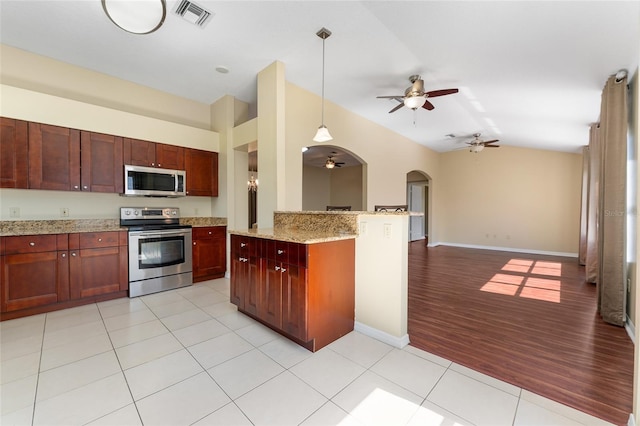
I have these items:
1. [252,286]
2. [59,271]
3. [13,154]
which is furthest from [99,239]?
[252,286]

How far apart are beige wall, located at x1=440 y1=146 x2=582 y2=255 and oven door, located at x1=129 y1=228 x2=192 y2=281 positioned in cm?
748

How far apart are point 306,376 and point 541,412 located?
1.45 meters

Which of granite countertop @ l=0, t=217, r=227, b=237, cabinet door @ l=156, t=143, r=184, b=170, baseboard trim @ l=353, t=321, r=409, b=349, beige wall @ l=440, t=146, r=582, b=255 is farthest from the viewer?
beige wall @ l=440, t=146, r=582, b=255

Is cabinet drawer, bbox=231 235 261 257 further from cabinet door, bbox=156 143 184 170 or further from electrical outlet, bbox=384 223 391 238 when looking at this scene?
cabinet door, bbox=156 143 184 170

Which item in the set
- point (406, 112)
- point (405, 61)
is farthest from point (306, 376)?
point (406, 112)

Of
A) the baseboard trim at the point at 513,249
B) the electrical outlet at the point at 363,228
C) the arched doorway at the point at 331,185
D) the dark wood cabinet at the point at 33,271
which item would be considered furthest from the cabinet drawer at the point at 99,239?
the baseboard trim at the point at 513,249

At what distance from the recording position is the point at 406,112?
16.7 feet

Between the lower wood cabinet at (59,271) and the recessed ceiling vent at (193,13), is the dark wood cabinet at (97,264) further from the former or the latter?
the recessed ceiling vent at (193,13)

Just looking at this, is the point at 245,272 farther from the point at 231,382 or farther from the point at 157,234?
the point at 157,234

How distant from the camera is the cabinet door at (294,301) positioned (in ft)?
7.03

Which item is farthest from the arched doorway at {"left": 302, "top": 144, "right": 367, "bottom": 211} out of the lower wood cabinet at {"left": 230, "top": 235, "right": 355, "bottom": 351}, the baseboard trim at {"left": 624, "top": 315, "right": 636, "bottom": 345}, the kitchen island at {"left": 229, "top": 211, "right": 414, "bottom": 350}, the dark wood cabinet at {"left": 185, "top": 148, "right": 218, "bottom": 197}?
the baseboard trim at {"left": 624, "top": 315, "right": 636, "bottom": 345}

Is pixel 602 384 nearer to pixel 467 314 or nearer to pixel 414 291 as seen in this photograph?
pixel 467 314

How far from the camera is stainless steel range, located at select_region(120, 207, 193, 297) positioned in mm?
3521

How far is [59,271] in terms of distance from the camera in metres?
3.03
